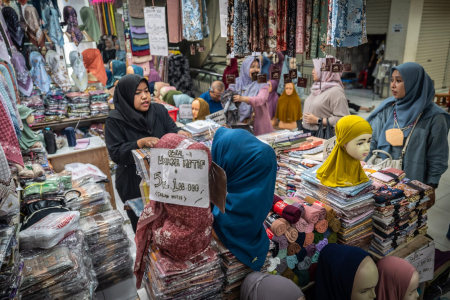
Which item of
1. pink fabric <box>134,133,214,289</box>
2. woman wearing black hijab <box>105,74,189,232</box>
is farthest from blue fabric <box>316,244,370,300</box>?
woman wearing black hijab <box>105,74,189,232</box>

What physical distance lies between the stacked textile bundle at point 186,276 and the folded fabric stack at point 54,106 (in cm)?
416

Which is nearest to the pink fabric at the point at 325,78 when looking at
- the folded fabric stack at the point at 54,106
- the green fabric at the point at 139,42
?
the green fabric at the point at 139,42

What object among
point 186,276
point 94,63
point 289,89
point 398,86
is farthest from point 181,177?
point 94,63

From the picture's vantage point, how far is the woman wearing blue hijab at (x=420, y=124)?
8.32 ft

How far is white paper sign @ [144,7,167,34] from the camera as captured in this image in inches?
141

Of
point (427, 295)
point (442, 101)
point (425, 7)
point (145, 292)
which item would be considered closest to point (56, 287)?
point (145, 292)

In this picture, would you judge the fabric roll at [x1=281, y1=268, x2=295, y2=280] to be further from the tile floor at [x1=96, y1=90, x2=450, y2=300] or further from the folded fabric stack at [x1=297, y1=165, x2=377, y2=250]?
the tile floor at [x1=96, y1=90, x2=450, y2=300]

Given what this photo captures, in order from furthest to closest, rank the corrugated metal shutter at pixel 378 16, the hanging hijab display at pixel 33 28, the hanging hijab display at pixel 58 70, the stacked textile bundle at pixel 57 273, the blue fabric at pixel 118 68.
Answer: the corrugated metal shutter at pixel 378 16, the blue fabric at pixel 118 68, the hanging hijab display at pixel 58 70, the hanging hijab display at pixel 33 28, the stacked textile bundle at pixel 57 273

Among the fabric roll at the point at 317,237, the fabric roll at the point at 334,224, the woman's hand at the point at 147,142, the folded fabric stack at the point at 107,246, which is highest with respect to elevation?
the woman's hand at the point at 147,142

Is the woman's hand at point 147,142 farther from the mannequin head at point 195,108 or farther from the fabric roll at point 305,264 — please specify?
the mannequin head at point 195,108

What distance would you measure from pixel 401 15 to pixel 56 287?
9800mm

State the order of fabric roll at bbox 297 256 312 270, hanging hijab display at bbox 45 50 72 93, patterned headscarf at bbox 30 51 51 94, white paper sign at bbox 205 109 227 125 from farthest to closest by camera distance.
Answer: hanging hijab display at bbox 45 50 72 93 → patterned headscarf at bbox 30 51 51 94 → white paper sign at bbox 205 109 227 125 → fabric roll at bbox 297 256 312 270

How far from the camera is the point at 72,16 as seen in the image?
Answer: 541 centimetres

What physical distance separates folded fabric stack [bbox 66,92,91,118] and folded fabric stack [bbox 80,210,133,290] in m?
2.75
